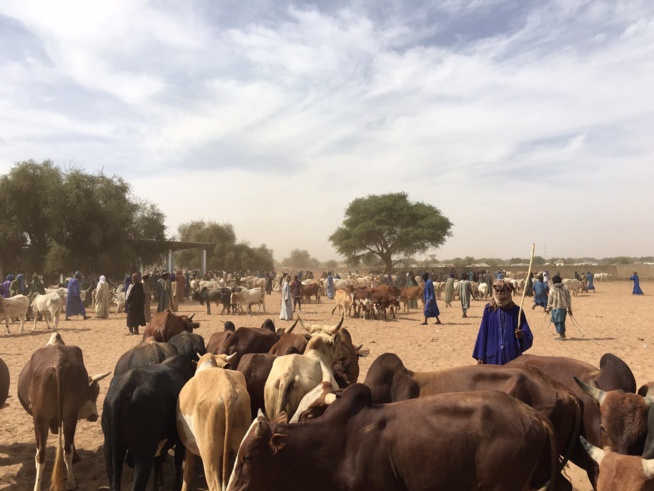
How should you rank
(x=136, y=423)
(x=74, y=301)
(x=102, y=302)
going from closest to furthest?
(x=136, y=423), (x=74, y=301), (x=102, y=302)

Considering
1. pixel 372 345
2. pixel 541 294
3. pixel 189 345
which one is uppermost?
pixel 189 345

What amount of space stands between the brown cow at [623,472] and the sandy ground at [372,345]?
2581 mm

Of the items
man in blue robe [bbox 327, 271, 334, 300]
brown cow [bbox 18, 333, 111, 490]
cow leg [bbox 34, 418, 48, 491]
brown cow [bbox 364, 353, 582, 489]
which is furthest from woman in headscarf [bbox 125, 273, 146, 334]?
man in blue robe [bbox 327, 271, 334, 300]

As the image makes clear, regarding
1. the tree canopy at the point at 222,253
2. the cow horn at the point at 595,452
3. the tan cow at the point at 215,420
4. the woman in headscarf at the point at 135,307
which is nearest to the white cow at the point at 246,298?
the woman in headscarf at the point at 135,307

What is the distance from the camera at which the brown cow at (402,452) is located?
9.39 feet

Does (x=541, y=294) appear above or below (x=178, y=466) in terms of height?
above

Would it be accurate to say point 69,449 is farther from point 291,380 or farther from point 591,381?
point 591,381

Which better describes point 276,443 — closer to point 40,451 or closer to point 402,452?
point 402,452

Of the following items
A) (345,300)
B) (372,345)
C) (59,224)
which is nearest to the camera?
(372,345)

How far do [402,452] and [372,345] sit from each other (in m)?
11.5

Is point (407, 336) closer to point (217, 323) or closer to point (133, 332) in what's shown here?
point (217, 323)

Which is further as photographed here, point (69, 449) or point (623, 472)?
point (69, 449)

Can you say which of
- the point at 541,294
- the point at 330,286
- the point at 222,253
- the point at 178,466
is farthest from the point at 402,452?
the point at 222,253

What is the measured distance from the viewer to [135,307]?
1595 cm
